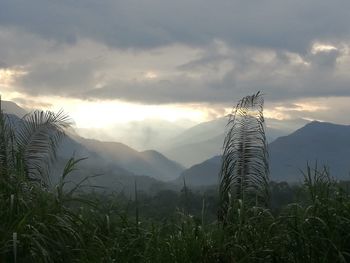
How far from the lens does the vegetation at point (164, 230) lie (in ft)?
17.5

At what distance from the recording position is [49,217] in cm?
557

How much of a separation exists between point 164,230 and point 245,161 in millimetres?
2996

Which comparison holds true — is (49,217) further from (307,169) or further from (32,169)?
(32,169)

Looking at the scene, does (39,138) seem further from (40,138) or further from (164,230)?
(164,230)

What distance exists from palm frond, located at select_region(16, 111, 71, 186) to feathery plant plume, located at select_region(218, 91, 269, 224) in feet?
10.7

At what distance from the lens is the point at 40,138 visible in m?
10.3

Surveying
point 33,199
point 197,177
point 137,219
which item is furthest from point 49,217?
point 197,177

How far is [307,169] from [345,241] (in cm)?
111

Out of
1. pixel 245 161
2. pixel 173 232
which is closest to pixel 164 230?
pixel 173 232

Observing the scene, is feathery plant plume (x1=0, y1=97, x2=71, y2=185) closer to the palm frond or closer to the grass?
the palm frond

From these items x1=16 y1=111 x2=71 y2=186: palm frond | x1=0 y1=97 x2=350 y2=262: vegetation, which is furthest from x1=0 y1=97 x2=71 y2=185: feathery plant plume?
x1=0 y1=97 x2=350 y2=262: vegetation

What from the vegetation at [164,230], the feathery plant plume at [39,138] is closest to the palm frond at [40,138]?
the feathery plant plume at [39,138]

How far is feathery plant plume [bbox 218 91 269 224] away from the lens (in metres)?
8.76

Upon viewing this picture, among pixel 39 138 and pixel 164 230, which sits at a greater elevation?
pixel 39 138
